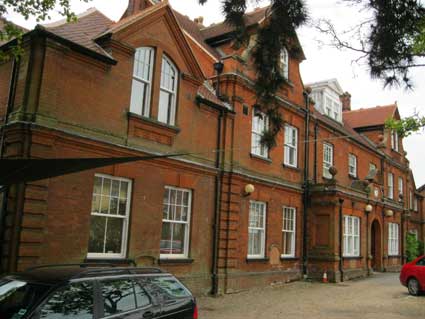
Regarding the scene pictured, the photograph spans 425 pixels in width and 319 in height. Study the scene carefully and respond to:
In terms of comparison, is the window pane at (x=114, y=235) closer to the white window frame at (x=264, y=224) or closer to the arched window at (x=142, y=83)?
the arched window at (x=142, y=83)

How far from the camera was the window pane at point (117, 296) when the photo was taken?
19.5 ft

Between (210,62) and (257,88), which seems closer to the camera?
(257,88)

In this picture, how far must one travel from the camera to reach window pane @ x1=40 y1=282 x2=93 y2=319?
5340mm

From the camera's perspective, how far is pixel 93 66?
12.1m

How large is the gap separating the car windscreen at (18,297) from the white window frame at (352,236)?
1849cm

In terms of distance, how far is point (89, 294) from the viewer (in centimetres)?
582

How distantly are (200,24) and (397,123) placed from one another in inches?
540

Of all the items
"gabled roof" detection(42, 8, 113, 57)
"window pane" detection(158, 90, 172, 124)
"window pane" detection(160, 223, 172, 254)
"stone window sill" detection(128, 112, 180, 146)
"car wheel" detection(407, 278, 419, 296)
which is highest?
"gabled roof" detection(42, 8, 113, 57)

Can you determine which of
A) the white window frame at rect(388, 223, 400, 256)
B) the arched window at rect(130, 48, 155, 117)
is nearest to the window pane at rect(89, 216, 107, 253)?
the arched window at rect(130, 48, 155, 117)

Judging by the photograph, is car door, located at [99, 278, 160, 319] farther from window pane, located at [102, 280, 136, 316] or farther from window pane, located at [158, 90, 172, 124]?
window pane, located at [158, 90, 172, 124]

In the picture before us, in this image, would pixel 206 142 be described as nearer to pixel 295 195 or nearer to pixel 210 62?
pixel 210 62

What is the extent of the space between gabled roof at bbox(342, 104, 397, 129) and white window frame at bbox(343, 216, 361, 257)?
10.8 metres

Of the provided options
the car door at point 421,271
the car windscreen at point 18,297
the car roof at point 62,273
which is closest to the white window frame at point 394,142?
the car door at point 421,271

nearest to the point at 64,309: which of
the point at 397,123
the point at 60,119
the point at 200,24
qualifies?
the point at 60,119
